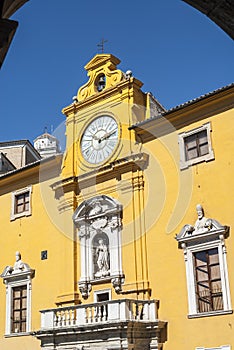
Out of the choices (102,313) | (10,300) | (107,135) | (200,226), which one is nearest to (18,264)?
(10,300)

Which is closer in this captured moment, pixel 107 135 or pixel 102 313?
pixel 102 313

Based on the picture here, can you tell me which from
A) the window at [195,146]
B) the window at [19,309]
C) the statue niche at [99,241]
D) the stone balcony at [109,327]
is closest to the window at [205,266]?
the stone balcony at [109,327]

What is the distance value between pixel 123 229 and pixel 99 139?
12.5 feet

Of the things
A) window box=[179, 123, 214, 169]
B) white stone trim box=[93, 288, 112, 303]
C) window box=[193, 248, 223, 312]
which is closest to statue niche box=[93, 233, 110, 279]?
white stone trim box=[93, 288, 112, 303]

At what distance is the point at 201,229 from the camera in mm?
15578

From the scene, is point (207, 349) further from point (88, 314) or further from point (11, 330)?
point (11, 330)

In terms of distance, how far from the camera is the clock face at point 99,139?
62.7ft

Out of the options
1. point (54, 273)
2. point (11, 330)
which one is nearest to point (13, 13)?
point (54, 273)

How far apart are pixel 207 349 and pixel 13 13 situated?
42.4 feet

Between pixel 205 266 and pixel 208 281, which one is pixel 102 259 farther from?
pixel 208 281

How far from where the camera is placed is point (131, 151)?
1819 centimetres

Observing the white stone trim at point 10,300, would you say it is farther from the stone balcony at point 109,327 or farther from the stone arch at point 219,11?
the stone arch at point 219,11

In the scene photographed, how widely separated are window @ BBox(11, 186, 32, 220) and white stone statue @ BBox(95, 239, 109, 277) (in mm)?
4131

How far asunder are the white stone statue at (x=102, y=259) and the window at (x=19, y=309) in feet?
12.1
